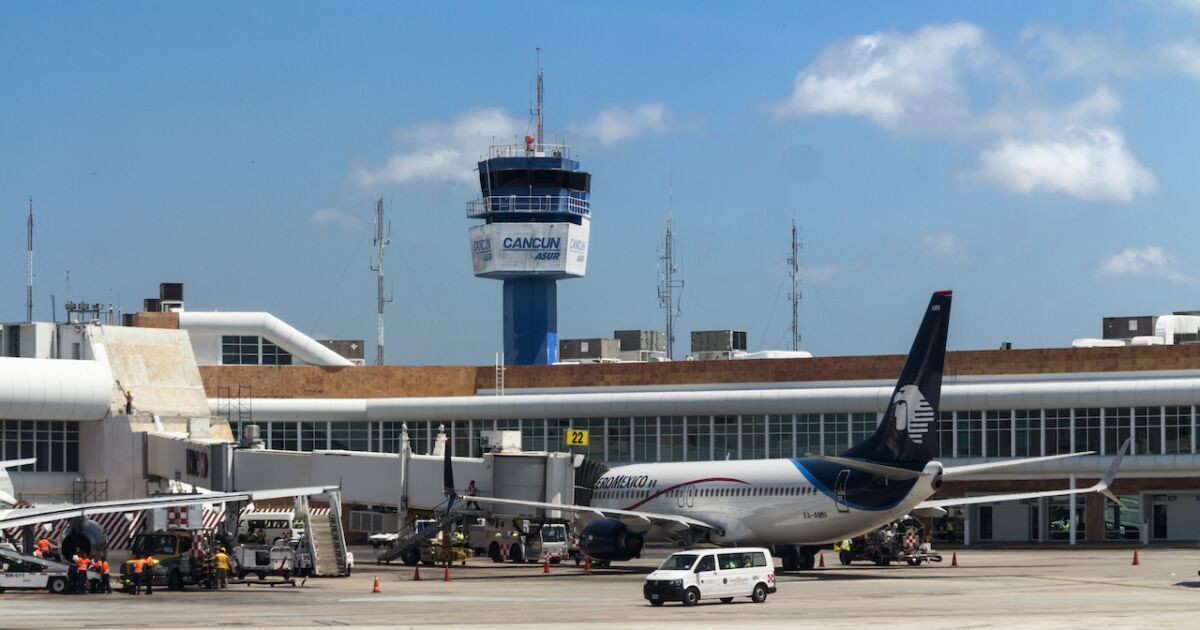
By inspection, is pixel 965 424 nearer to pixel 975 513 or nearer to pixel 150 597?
pixel 975 513

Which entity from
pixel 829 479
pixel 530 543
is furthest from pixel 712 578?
pixel 530 543

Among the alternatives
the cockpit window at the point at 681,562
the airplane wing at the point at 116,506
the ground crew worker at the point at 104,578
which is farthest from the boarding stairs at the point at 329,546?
the cockpit window at the point at 681,562

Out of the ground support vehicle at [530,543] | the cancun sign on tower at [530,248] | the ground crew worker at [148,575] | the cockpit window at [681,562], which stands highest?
the cancun sign on tower at [530,248]

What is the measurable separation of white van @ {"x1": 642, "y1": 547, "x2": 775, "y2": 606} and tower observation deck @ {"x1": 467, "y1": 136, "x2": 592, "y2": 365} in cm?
7999

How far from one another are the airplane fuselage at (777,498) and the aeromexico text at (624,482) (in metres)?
0.07

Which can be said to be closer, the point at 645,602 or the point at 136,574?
the point at 645,602

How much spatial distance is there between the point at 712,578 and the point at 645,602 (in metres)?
1.95

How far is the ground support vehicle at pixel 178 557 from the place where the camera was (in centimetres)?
5069

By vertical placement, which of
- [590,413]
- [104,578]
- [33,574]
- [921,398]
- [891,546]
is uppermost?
[921,398]

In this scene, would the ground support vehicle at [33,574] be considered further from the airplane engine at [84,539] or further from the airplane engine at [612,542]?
the airplane engine at [612,542]

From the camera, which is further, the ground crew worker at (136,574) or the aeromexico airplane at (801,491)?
the aeromexico airplane at (801,491)

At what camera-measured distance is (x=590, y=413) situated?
299 ft

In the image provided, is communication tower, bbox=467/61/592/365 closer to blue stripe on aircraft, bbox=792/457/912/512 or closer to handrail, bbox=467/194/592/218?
handrail, bbox=467/194/592/218

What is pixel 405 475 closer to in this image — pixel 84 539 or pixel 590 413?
pixel 84 539
